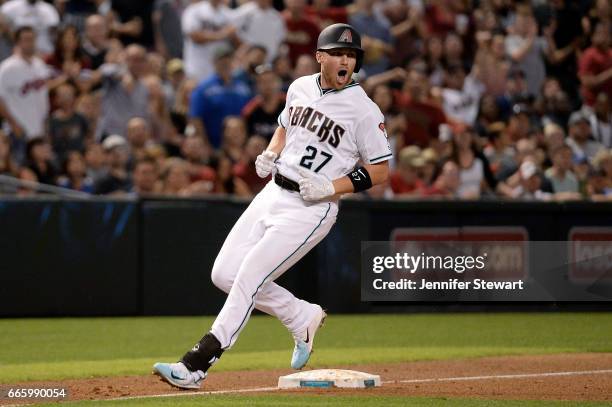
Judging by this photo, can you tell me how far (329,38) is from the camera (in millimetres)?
7535

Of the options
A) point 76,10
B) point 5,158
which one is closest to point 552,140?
point 76,10

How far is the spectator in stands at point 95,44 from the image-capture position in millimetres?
16094

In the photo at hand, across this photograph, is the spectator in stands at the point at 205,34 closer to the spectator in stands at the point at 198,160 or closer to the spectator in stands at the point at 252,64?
the spectator in stands at the point at 252,64

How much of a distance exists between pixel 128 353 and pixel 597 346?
416cm

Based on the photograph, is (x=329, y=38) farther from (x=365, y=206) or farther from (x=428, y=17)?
(x=428, y=17)

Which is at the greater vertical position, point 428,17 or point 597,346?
point 428,17

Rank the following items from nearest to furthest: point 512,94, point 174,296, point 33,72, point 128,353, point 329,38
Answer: point 329,38 → point 128,353 → point 174,296 → point 33,72 → point 512,94

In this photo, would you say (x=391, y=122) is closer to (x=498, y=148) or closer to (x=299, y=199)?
(x=498, y=148)

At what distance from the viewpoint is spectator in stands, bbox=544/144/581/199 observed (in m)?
14.8

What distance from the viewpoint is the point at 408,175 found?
14.7 metres

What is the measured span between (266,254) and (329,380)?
3.05 feet

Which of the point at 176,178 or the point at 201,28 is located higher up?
the point at 201,28

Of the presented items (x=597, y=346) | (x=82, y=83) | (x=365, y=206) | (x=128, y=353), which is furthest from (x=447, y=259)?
(x=82, y=83)

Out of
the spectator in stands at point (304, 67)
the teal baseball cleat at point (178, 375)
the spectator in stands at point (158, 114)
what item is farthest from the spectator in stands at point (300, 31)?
the teal baseball cleat at point (178, 375)
